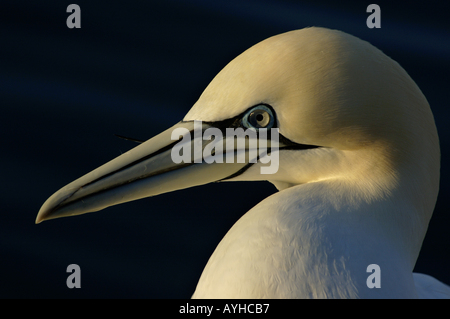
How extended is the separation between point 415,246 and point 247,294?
818 mm

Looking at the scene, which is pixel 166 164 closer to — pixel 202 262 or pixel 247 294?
pixel 247 294

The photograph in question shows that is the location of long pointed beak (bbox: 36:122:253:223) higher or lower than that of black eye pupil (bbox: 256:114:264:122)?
lower

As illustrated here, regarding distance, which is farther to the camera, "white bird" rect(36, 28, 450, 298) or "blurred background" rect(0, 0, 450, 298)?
"blurred background" rect(0, 0, 450, 298)

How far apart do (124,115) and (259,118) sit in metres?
2.82

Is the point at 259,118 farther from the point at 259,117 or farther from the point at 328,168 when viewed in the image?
the point at 328,168

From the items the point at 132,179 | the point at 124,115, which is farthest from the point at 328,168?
the point at 124,115

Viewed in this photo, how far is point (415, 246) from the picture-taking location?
7.87ft

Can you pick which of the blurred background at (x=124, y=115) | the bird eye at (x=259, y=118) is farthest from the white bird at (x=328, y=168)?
the blurred background at (x=124, y=115)

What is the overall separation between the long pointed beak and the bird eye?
239 mm

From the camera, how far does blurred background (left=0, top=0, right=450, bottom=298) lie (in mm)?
4098

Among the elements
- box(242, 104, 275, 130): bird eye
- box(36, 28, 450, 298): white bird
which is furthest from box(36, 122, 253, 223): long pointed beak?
box(242, 104, 275, 130): bird eye

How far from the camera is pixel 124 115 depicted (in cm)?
492

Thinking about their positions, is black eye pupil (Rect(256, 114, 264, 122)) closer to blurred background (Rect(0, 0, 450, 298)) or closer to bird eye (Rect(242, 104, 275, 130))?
bird eye (Rect(242, 104, 275, 130))

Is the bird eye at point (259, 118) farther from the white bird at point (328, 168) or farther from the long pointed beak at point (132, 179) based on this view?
the long pointed beak at point (132, 179)
